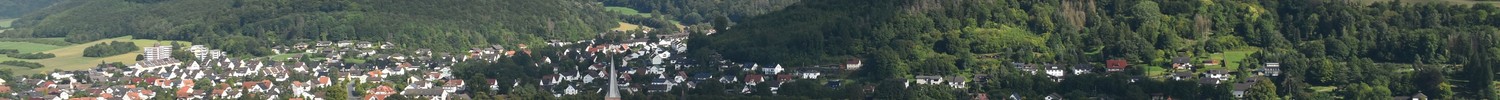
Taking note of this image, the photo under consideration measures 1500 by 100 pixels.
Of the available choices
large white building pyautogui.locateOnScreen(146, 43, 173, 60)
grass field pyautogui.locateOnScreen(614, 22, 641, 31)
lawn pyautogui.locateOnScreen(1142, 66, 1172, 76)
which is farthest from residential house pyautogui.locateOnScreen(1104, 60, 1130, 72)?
grass field pyautogui.locateOnScreen(614, 22, 641, 31)

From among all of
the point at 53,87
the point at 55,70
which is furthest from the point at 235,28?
the point at 53,87

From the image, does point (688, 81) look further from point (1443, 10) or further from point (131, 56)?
point (131, 56)

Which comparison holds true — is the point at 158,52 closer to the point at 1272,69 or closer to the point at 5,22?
the point at 5,22

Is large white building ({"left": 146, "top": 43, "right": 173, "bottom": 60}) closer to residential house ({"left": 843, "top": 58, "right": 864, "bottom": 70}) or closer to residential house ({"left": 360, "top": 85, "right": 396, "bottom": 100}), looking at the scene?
residential house ({"left": 360, "top": 85, "right": 396, "bottom": 100})

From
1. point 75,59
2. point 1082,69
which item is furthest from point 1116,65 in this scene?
point 75,59

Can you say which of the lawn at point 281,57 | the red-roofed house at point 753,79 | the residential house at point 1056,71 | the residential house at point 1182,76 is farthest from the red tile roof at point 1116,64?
the lawn at point 281,57

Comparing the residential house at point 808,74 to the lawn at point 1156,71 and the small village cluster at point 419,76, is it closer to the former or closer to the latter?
the small village cluster at point 419,76
